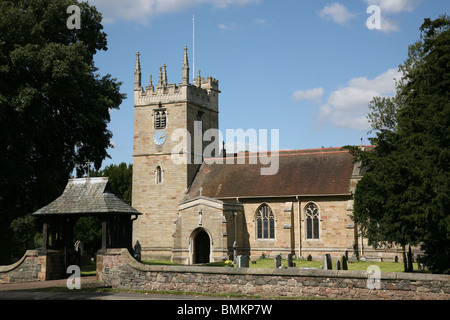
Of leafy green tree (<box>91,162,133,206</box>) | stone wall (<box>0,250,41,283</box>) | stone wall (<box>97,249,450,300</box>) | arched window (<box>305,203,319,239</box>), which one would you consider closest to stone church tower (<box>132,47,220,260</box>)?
arched window (<box>305,203,319,239</box>)

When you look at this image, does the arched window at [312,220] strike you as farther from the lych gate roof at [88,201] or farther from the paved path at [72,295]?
the paved path at [72,295]

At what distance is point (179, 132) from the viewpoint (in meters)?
43.8

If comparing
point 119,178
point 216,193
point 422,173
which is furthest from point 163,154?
point 422,173

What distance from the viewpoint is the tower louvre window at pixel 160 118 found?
4462 centimetres

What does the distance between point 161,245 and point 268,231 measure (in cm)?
927

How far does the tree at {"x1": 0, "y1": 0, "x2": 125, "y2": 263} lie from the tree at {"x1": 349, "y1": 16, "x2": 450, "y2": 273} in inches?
701

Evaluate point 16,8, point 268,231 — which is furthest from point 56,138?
point 268,231

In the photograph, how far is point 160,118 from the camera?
4481 cm

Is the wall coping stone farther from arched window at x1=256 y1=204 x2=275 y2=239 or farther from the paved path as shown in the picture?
arched window at x1=256 y1=204 x2=275 y2=239

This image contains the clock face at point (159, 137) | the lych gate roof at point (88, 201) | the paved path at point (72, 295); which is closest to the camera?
the paved path at point (72, 295)

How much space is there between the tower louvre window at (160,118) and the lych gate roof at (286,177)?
503 centimetres

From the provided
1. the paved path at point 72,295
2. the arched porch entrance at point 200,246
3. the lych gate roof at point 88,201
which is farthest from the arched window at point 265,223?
the paved path at point 72,295

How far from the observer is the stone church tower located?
43.2m
